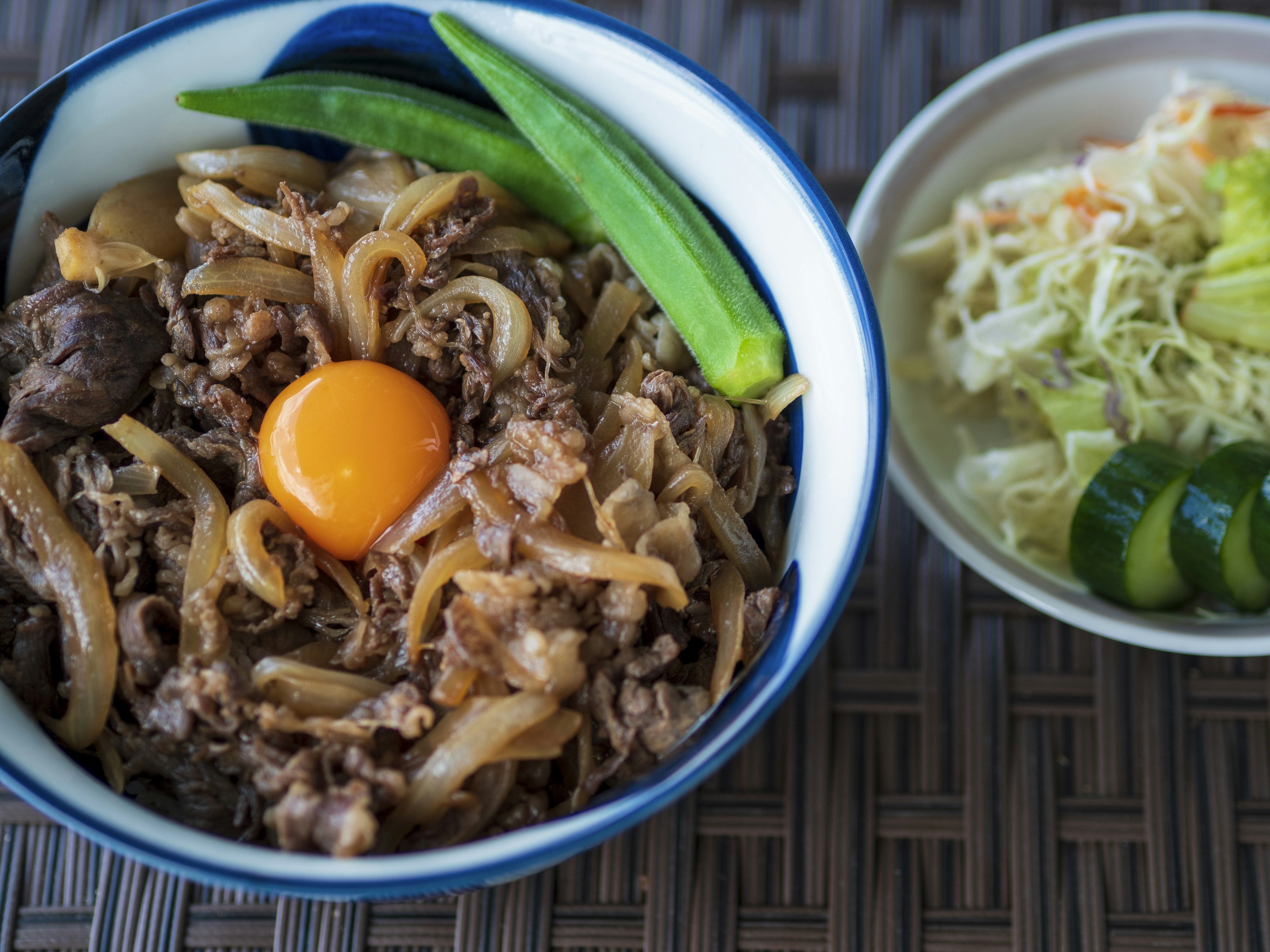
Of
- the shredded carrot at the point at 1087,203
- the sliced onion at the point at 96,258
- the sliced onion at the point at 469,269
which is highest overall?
the sliced onion at the point at 96,258

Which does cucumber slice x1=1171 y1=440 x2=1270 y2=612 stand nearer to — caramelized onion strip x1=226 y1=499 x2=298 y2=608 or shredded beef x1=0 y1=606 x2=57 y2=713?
caramelized onion strip x1=226 y1=499 x2=298 y2=608

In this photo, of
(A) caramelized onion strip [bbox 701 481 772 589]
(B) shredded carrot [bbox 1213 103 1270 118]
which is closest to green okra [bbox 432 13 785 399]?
(A) caramelized onion strip [bbox 701 481 772 589]

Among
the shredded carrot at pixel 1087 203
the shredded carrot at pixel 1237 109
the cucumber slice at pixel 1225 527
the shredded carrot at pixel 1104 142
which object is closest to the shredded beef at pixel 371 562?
the cucumber slice at pixel 1225 527

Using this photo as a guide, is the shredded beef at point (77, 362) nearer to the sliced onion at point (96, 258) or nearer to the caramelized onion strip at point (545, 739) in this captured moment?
the sliced onion at point (96, 258)

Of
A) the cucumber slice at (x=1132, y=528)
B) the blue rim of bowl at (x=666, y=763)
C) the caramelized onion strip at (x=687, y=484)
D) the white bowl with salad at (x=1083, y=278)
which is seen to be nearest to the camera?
the blue rim of bowl at (x=666, y=763)

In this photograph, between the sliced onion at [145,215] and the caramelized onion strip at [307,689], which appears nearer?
the caramelized onion strip at [307,689]

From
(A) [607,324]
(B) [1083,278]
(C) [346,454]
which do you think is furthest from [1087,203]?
(C) [346,454]

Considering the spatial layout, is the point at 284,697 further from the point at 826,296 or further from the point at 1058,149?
the point at 1058,149
